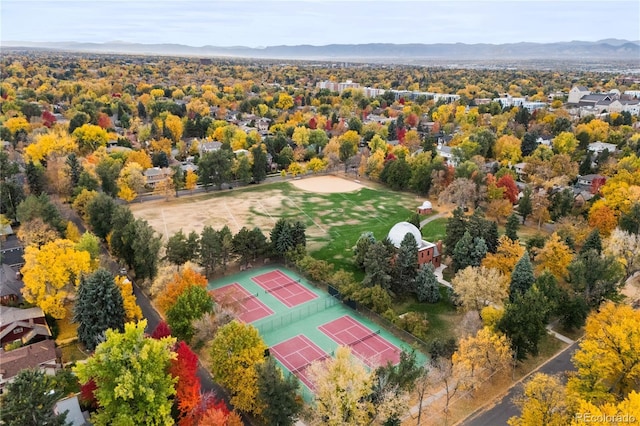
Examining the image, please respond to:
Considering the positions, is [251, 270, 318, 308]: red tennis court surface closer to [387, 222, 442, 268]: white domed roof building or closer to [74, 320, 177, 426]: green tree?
[387, 222, 442, 268]: white domed roof building

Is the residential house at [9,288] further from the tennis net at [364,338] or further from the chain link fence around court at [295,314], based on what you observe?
the tennis net at [364,338]

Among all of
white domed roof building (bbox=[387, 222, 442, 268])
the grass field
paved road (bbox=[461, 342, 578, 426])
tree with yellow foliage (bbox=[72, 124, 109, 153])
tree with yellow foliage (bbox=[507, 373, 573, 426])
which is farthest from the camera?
tree with yellow foliage (bbox=[72, 124, 109, 153])

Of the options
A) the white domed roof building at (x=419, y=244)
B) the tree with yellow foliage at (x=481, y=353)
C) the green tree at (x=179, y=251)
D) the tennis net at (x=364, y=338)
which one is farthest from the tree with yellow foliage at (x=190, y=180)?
the tree with yellow foliage at (x=481, y=353)

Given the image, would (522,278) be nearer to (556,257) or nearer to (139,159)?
(556,257)

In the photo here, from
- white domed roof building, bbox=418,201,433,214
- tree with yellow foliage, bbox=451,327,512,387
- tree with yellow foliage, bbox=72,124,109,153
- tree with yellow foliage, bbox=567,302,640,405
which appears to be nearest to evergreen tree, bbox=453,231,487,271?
tree with yellow foliage, bbox=451,327,512,387

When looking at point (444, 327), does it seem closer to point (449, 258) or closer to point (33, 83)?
point (449, 258)

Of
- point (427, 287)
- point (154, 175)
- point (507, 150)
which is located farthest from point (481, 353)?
point (507, 150)

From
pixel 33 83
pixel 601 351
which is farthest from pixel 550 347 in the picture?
pixel 33 83
